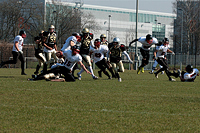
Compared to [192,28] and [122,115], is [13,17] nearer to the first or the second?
[192,28]

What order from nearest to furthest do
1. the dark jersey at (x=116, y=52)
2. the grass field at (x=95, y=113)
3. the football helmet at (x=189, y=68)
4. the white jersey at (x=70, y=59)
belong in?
Answer: the grass field at (x=95, y=113) < the white jersey at (x=70, y=59) < the football helmet at (x=189, y=68) < the dark jersey at (x=116, y=52)

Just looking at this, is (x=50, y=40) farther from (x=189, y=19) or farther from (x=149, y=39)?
(x=189, y=19)

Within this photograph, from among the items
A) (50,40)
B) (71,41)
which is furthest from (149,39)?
(50,40)

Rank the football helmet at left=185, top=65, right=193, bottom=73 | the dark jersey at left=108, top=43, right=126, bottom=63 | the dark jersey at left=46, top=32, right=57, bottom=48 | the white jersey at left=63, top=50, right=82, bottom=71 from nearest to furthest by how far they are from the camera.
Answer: the white jersey at left=63, top=50, right=82, bottom=71, the football helmet at left=185, top=65, right=193, bottom=73, the dark jersey at left=46, top=32, right=57, bottom=48, the dark jersey at left=108, top=43, right=126, bottom=63

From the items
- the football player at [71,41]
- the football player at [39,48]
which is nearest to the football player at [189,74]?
the football player at [71,41]

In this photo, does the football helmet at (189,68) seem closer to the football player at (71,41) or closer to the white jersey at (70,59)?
the football player at (71,41)

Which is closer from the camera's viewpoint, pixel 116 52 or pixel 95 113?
pixel 95 113

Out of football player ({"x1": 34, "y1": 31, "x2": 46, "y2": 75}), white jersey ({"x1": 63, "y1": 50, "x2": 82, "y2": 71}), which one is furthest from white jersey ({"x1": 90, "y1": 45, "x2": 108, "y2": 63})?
white jersey ({"x1": 63, "y1": 50, "x2": 82, "y2": 71})

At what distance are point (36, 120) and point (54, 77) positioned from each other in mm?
8538

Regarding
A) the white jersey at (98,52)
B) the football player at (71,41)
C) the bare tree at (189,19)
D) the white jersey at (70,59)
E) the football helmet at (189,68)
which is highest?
the bare tree at (189,19)

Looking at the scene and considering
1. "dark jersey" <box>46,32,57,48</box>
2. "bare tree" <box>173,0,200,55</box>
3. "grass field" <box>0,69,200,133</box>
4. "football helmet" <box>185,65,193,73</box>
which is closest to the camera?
"grass field" <box>0,69,200,133</box>

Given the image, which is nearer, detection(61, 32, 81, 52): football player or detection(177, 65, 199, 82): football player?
detection(61, 32, 81, 52): football player

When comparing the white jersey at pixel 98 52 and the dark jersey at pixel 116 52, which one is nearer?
the white jersey at pixel 98 52

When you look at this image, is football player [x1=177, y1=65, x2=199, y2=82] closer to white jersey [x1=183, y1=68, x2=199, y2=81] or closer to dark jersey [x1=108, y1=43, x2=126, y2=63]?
white jersey [x1=183, y1=68, x2=199, y2=81]
